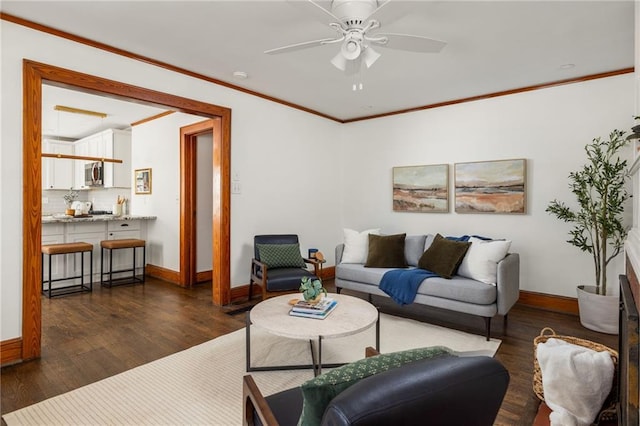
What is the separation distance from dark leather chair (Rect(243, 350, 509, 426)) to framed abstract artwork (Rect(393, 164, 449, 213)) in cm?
400

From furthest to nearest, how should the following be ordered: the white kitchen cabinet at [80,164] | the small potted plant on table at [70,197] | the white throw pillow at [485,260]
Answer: the small potted plant on table at [70,197] → the white kitchen cabinet at [80,164] → the white throw pillow at [485,260]

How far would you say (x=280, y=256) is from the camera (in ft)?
13.4

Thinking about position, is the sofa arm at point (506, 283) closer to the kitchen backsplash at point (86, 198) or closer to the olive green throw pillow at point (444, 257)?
the olive green throw pillow at point (444, 257)

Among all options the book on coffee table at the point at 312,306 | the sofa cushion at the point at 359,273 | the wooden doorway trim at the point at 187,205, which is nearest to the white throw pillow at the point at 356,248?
the sofa cushion at the point at 359,273

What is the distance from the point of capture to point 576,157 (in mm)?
3811

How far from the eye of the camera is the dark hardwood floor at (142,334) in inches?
90.4

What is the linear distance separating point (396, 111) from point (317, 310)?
3.74 metres

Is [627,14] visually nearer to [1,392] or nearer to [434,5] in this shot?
[434,5]

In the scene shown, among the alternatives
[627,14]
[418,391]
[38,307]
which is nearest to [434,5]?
[627,14]

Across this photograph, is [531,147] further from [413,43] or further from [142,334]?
[142,334]

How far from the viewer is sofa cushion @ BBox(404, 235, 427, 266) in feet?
13.7

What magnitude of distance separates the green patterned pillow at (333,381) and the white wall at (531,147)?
3.79m

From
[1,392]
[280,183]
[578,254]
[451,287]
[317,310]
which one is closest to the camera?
[1,392]

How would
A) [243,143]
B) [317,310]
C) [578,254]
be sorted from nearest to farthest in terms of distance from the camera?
[317,310], [578,254], [243,143]
